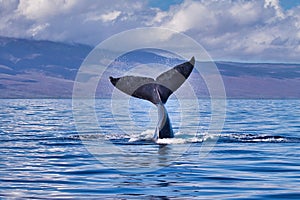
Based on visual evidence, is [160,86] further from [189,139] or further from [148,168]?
[148,168]

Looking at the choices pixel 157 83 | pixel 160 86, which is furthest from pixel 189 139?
pixel 157 83

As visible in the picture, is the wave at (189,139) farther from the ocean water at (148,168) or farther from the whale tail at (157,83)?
the whale tail at (157,83)

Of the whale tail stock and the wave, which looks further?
the wave

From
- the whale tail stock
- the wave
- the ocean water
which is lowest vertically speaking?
the ocean water

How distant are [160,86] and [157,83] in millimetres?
114

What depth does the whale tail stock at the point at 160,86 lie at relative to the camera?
16172mm

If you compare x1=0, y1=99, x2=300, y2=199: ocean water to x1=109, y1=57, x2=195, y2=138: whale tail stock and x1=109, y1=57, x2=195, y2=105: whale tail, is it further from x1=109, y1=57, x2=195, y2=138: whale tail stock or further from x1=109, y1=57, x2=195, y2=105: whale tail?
x1=109, y1=57, x2=195, y2=105: whale tail

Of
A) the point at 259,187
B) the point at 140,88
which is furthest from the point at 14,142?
the point at 259,187

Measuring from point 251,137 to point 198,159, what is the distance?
5.80 metres

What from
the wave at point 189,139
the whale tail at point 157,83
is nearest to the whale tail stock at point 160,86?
the whale tail at point 157,83

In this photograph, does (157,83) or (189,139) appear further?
(189,139)

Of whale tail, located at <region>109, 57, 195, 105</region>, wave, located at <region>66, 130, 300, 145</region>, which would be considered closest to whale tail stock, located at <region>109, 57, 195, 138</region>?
whale tail, located at <region>109, 57, 195, 105</region>

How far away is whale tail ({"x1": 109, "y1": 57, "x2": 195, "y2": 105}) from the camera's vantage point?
16188 millimetres

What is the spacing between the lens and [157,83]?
16.9 meters
